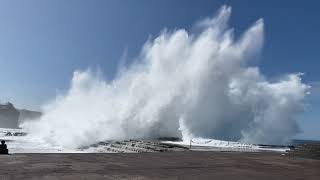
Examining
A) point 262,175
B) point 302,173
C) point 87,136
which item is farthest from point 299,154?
point 87,136

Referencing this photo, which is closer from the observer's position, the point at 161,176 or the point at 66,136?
the point at 161,176

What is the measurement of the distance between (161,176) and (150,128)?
6509 cm

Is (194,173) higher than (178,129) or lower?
lower

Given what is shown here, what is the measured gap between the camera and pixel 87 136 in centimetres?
4828

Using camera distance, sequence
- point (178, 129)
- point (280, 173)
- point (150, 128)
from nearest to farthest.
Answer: point (280, 173)
point (150, 128)
point (178, 129)

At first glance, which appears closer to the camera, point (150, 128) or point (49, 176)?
point (49, 176)

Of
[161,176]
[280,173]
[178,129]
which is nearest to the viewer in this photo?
[161,176]

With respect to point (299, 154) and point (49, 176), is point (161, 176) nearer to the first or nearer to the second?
point (49, 176)

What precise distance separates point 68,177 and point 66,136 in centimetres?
4173

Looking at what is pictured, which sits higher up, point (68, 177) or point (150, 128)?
point (150, 128)

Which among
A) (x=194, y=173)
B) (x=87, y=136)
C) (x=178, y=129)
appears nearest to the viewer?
(x=194, y=173)

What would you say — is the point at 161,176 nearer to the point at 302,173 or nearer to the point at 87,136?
the point at 302,173

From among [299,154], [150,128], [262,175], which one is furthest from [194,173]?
[150,128]

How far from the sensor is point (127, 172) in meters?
10.1
